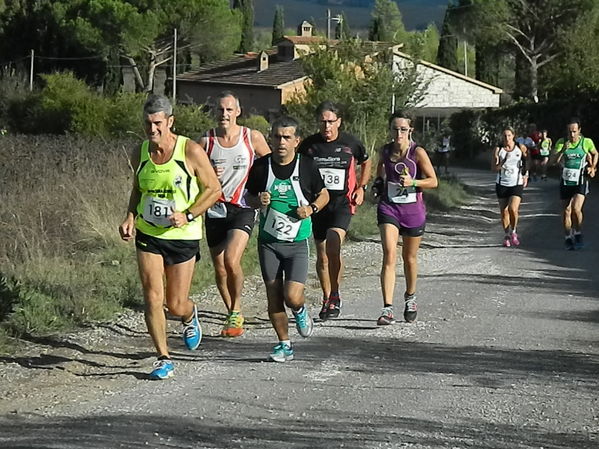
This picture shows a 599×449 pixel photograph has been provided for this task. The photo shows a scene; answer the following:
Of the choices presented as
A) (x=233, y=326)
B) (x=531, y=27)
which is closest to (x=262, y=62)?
(x=531, y=27)

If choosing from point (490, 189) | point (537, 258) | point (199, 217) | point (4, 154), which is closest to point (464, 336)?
point (199, 217)

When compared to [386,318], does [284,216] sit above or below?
above

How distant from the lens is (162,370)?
8.20 metres

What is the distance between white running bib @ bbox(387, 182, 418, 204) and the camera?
10656 mm

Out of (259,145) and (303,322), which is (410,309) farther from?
(259,145)

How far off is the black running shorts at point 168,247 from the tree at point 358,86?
19.1 metres

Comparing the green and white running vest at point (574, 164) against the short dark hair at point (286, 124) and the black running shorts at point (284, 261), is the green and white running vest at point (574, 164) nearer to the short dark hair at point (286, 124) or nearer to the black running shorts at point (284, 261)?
the short dark hair at point (286, 124)

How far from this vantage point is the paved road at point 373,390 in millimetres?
6738

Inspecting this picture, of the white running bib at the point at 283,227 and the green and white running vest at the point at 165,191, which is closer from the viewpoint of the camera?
the green and white running vest at the point at 165,191

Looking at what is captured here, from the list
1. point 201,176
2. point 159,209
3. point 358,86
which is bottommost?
point 159,209

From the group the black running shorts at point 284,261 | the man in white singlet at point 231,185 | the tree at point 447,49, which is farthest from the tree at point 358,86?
the tree at point 447,49

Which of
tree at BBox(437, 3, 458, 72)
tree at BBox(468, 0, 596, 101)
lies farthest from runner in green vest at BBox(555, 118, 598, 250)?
tree at BBox(437, 3, 458, 72)

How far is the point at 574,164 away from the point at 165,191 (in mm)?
10717

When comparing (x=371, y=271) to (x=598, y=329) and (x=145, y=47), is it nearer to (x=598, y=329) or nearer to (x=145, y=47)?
(x=598, y=329)
